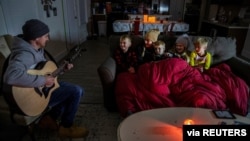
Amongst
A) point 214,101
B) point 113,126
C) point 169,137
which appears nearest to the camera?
point 169,137

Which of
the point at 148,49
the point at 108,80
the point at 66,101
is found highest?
the point at 148,49

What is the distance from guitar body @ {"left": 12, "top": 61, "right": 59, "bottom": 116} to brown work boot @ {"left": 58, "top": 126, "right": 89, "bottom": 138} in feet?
0.99

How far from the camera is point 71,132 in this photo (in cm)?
169

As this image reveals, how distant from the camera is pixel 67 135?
1687 mm

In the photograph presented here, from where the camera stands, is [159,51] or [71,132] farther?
[159,51]

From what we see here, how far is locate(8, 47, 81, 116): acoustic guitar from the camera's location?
4.38ft

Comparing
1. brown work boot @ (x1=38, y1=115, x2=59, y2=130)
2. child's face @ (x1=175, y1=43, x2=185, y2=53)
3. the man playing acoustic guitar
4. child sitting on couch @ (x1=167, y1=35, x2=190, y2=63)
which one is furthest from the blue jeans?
child's face @ (x1=175, y1=43, x2=185, y2=53)

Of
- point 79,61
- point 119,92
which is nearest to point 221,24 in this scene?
point 79,61

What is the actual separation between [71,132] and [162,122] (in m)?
0.89

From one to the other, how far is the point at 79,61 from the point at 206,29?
3.98 meters

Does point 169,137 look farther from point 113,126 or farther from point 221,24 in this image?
point 221,24

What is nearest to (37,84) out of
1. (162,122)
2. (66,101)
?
(66,101)

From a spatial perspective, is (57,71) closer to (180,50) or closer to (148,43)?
(148,43)

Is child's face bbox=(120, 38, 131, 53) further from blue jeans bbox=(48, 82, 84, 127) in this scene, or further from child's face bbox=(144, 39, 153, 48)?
blue jeans bbox=(48, 82, 84, 127)
